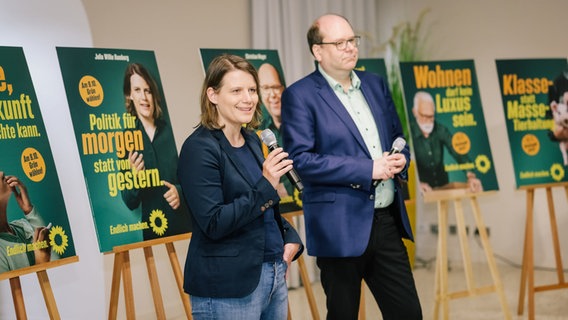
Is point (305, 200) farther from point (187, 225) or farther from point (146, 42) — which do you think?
point (146, 42)

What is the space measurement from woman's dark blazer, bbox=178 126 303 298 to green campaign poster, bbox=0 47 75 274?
120 centimetres

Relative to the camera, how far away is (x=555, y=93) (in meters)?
4.76

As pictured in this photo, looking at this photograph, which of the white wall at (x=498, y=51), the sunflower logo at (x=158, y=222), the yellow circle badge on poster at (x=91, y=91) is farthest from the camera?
the white wall at (x=498, y=51)

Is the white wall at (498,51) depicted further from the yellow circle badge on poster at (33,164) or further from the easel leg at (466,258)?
the yellow circle badge on poster at (33,164)

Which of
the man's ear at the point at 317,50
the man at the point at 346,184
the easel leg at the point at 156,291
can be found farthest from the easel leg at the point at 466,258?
the easel leg at the point at 156,291

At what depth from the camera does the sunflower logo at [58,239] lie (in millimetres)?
3178

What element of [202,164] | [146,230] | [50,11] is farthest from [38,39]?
[202,164]

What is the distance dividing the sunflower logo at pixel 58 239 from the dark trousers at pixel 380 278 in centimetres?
116

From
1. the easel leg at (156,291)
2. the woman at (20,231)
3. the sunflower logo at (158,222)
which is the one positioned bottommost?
the easel leg at (156,291)

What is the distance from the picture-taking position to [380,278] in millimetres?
2932

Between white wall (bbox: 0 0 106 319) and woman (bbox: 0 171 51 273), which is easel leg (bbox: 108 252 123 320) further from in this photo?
white wall (bbox: 0 0 106 319)

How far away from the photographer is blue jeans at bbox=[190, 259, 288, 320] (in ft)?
6.94

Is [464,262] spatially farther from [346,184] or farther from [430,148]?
[346,184]

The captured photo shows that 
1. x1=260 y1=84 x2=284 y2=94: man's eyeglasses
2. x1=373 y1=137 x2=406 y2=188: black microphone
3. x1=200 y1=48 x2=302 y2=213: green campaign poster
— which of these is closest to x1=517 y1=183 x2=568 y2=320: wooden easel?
x1=200 y1=48 x2=302 y2=213: green campaign poster
